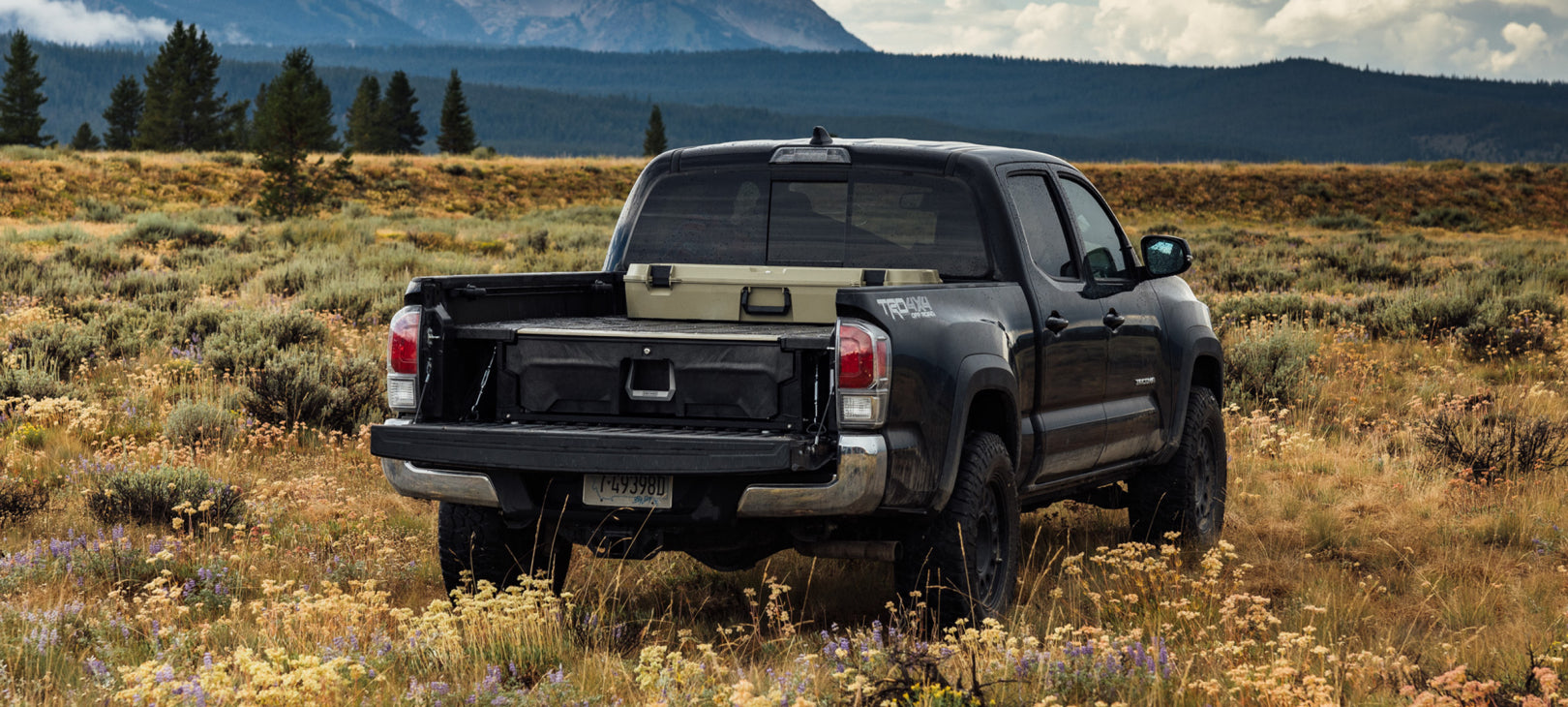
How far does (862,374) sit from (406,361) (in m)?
1.64

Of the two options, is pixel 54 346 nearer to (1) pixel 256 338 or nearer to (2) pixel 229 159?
(1) pixel 256 338

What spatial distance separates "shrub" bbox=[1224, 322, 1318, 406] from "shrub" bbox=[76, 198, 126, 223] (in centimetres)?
2861

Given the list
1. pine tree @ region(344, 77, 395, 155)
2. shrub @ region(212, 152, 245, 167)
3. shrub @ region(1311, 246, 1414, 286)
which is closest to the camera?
shrub @ region(1311, 246, 1414, 286)

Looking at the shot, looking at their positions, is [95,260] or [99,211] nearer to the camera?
[95,260]

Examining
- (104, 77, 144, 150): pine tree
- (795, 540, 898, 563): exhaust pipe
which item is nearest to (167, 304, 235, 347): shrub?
(795, 540, 898, 563): exhaust pipe

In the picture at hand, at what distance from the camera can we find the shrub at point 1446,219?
2037 inches

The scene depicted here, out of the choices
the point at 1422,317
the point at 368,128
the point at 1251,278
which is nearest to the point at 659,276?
the point at 1422,317

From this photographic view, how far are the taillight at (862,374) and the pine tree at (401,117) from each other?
93.5 metres

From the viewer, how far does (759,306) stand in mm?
6004

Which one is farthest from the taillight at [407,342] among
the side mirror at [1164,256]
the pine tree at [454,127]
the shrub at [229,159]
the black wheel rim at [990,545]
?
the pine tree at [454,127]

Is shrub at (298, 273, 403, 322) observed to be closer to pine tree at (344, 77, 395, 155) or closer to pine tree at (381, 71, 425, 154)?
pine tree at (344, 77, 395, 155)

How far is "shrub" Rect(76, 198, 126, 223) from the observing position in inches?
1325

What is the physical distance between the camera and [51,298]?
15.1 meters

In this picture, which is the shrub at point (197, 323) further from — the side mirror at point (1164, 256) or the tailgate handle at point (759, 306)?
the side mirror at point (1164, 256)
